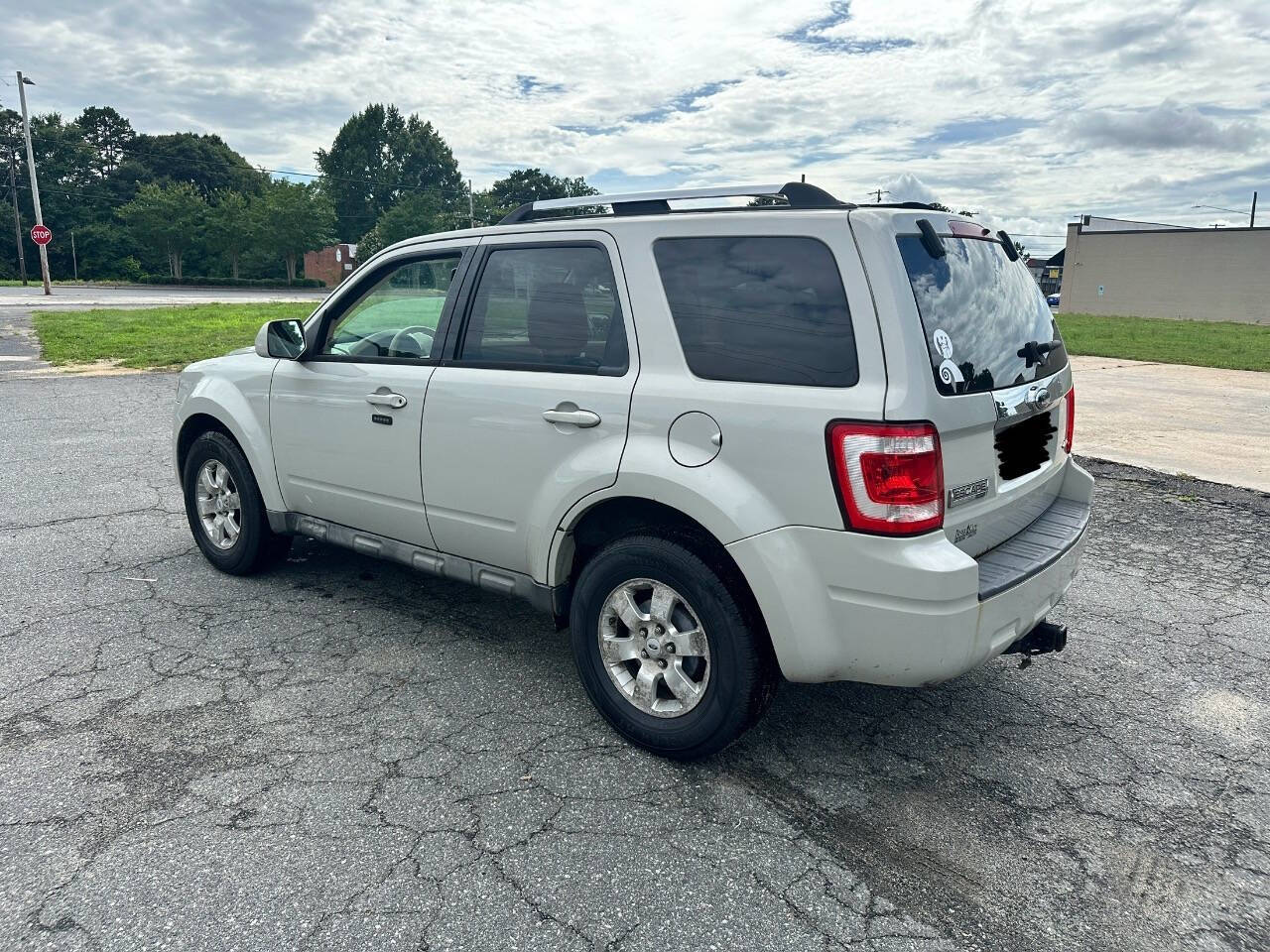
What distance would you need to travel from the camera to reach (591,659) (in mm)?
3211

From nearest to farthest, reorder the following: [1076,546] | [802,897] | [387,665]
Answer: [802,897], [1076,546], [387,665]

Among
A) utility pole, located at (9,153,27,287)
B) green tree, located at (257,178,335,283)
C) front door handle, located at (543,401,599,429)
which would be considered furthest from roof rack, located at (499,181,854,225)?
green tree, located at (257,178,335,283)

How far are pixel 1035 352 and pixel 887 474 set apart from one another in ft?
3.55

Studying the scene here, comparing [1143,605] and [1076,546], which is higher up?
[1076,546]

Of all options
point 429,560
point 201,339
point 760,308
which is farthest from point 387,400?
point 201,339

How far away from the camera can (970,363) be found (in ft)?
9.21

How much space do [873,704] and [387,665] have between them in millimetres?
1994

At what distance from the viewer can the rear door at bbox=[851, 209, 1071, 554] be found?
260 cm

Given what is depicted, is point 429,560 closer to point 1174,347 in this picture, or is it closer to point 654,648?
point 654,648

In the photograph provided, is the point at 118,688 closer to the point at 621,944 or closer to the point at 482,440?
the point at 482,440

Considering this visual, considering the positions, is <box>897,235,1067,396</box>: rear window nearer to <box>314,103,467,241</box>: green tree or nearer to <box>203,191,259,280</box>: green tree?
<box>203,191,259,280</box>: green tree

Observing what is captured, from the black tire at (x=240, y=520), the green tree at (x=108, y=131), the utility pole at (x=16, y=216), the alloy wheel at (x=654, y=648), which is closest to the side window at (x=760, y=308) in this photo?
the alloy wheel at (x=654, y=648)

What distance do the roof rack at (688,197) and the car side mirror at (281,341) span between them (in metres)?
1.25

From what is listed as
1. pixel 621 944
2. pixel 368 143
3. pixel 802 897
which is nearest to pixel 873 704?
pixel 802 897
